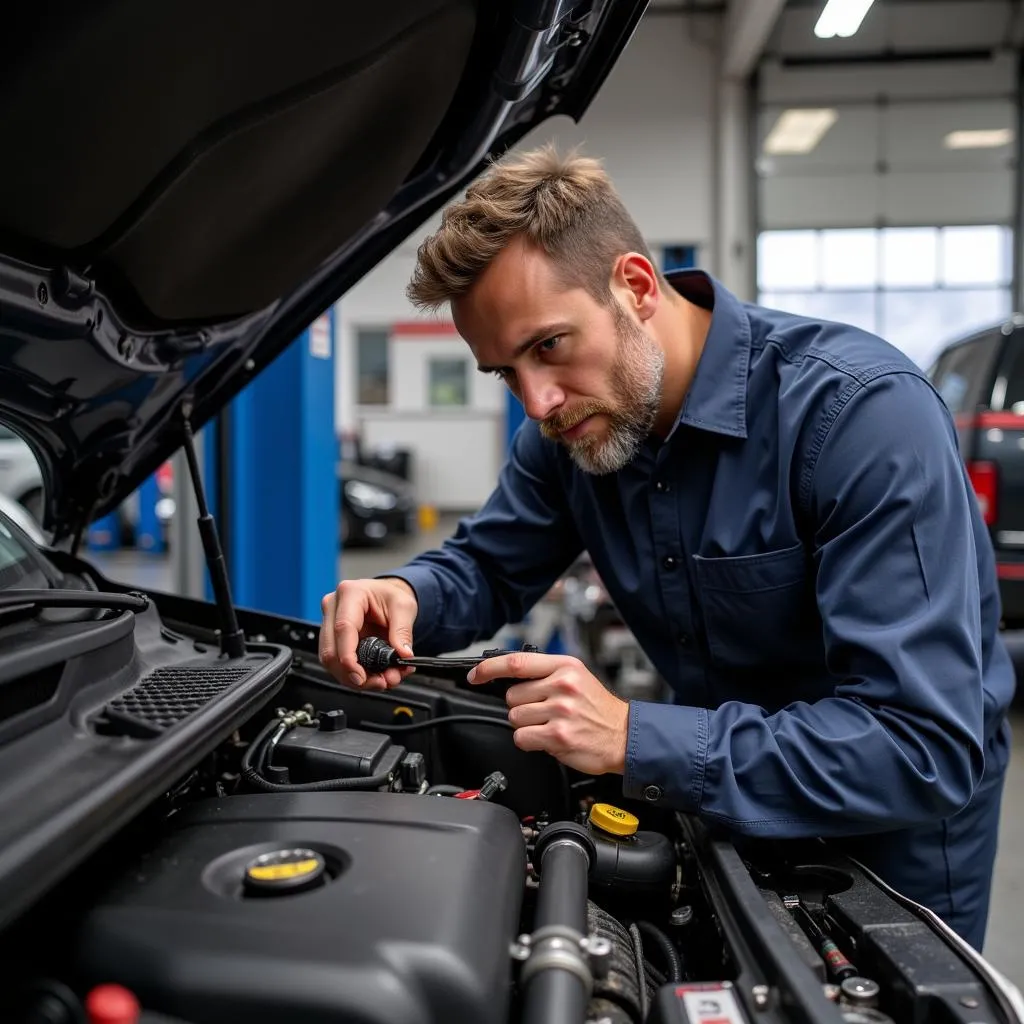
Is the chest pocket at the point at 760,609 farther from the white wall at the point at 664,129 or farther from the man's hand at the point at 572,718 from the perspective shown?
the white wall at the point at 664,129

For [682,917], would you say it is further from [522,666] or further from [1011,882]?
[1011,882]

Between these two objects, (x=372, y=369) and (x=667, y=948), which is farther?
(x=372, y=369)

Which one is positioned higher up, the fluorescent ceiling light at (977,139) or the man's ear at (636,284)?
the fluorescent ceiling light at (977,139)

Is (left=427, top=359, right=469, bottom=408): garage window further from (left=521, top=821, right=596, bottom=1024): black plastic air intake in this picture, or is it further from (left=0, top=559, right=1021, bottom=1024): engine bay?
(left=521, top=821, right=596, bottom=1024): black plastic air intake

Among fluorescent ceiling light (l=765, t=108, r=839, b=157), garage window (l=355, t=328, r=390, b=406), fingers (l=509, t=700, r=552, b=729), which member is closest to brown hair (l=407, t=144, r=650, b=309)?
fingers (l=509, t=700, r=552, b=729)

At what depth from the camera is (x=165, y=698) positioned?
96cm

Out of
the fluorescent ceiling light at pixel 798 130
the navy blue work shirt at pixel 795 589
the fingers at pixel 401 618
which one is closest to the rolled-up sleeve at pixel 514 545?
the navy blue work shirt at pixel 795 589

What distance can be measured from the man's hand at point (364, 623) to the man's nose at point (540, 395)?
1.10 ft

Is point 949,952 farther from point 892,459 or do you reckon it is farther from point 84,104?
point 84,104

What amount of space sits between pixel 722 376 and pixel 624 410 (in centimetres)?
15

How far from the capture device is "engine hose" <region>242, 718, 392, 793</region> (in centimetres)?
102

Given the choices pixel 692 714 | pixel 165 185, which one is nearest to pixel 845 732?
pixel 692 714

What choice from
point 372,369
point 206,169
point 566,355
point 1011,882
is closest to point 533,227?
point 566,355

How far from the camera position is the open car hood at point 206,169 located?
0.86 metres
